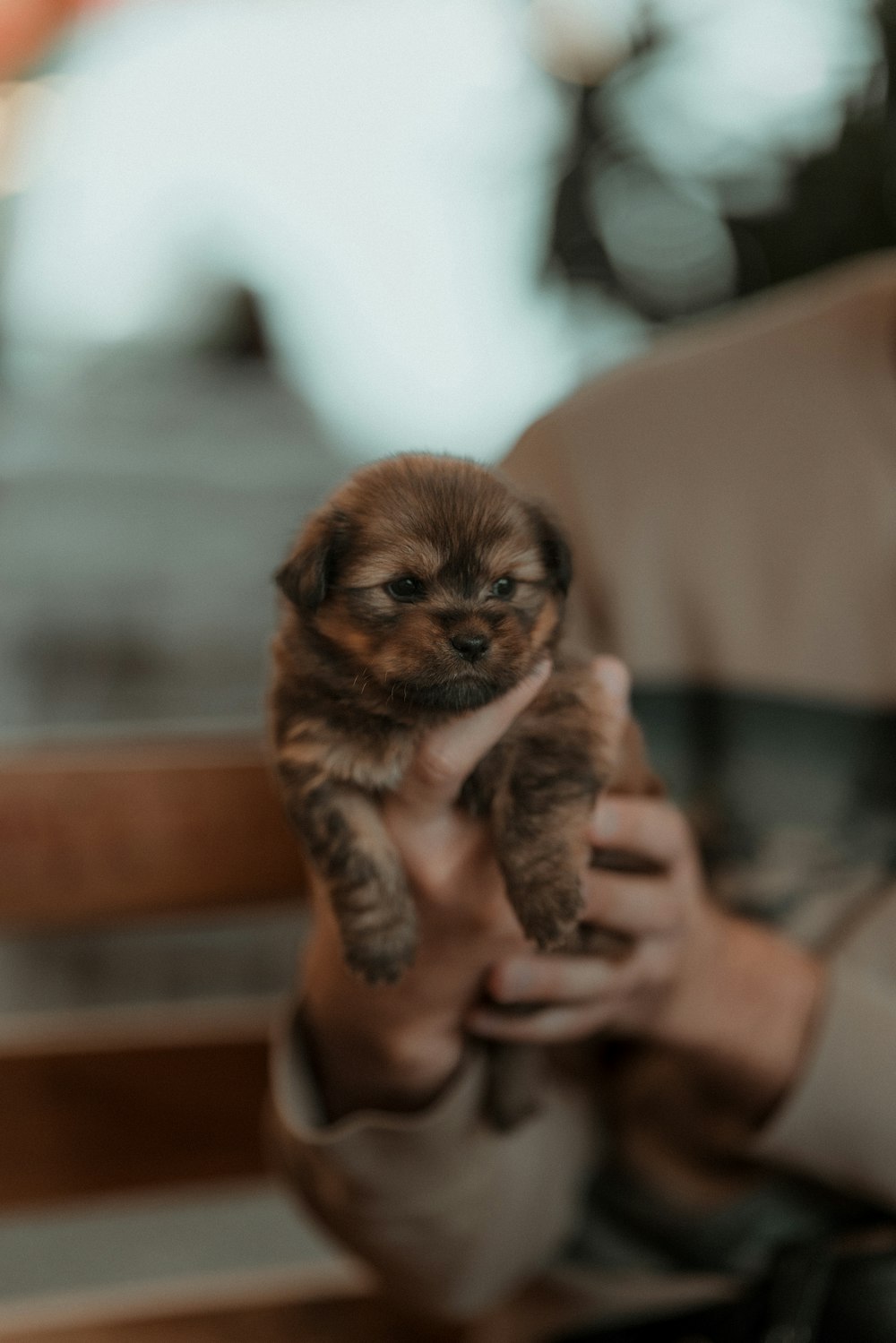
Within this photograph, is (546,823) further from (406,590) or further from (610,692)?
(406,590)

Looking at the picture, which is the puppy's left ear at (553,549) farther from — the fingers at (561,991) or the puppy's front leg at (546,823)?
the fingers at (561,991)

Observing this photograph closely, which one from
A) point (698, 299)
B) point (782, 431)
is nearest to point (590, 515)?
point (782, 431)

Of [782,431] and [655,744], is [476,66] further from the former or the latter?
[655,744]

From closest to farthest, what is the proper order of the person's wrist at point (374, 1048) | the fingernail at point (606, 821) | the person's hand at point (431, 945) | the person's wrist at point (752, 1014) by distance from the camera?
the person's hand at point (431, 945) < the fingernail at point (606, 821) < the person's wrist at point (374, 1048) < the person's wrist at point (752, 1014)

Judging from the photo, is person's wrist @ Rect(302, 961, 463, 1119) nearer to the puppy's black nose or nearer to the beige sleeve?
the beige sleeve

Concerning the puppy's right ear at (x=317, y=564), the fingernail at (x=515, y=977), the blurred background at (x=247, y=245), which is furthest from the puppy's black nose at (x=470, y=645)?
the blurred background at (x=247, y=245)

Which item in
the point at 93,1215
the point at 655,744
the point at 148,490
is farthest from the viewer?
the point at 148,490
